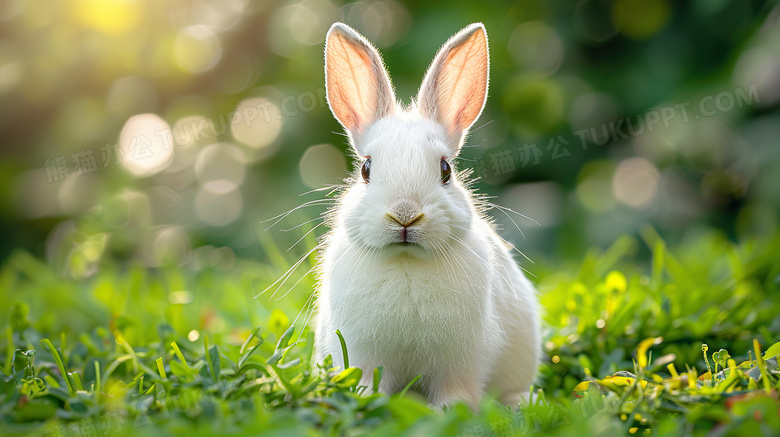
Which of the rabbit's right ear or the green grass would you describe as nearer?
the green grass

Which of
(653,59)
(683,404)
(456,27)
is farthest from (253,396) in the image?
(653,59)

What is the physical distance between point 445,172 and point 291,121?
3.53 metres

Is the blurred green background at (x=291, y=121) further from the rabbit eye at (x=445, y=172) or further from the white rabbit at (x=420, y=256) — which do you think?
the rabbit eye at (x=445, y=172)

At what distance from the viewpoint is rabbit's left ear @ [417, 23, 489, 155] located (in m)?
3.22

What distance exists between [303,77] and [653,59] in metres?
3.37

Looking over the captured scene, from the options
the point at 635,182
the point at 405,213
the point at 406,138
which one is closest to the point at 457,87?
the point at 406,138

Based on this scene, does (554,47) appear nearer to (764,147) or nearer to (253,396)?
(764,147)

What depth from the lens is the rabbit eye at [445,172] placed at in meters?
3.02

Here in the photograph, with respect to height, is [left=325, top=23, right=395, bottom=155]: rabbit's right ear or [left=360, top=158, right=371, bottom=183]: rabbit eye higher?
[left=325, top=23, right=395, bottom=155]: rabbit's right ear

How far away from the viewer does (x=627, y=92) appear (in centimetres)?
626

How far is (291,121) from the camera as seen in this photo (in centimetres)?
629

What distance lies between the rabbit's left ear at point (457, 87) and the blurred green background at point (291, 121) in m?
2.70

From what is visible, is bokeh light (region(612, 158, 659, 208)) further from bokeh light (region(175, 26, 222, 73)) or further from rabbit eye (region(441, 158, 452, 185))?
bokeh light (region(175, 26, 222, 73))

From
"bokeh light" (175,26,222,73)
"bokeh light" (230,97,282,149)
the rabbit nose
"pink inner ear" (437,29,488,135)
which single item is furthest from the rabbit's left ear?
"bokeh light" (175,26,222,73)
